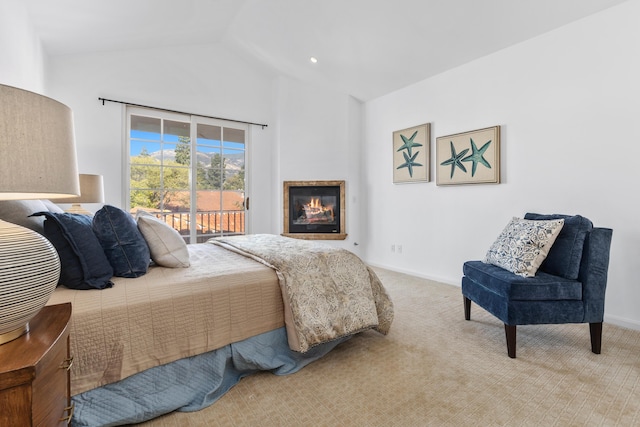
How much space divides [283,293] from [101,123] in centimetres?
343

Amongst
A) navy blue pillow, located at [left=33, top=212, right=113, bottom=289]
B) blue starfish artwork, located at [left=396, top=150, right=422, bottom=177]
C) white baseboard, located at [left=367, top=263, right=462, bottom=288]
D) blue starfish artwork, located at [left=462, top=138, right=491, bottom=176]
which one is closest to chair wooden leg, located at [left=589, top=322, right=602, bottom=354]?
white baseboard, located at [left=367, top=263, right=462, bottom=288]

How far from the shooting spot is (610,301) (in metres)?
2.60

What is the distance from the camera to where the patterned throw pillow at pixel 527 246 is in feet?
6.92

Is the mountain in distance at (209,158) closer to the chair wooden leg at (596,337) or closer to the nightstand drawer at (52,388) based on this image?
the nightstand drawer at (52,388)

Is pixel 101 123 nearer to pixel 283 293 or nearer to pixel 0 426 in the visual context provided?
pixel 283 293

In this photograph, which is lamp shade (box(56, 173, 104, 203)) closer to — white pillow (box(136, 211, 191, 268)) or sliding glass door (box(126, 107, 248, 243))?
sliding glass door (box(126, 107, 248, 243))

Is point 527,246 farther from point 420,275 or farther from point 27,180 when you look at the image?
point 27,180

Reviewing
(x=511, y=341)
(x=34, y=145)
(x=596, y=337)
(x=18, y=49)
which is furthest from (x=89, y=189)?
(x=596, y=337)

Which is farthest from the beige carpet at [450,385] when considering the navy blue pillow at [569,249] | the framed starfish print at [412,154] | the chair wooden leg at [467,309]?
the framed starfish print at [412,154]

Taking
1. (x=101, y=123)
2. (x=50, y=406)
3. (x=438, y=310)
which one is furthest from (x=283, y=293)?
(x=101, y=123)

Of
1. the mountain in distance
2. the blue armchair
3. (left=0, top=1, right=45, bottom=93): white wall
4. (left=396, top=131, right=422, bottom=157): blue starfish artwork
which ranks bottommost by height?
the blue armchair

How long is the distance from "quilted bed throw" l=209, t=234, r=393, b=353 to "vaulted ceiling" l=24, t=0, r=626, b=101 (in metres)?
2.49

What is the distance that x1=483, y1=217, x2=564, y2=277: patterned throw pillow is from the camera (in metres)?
2.11

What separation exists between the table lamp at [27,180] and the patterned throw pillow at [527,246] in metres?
2.47
